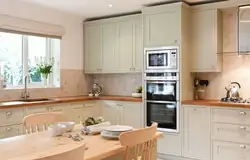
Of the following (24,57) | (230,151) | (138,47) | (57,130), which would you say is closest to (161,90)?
(138,47)

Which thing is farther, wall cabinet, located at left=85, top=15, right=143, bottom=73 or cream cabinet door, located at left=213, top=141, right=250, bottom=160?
wall cabinet, located at left=85, top=15, right=143, bottom=73

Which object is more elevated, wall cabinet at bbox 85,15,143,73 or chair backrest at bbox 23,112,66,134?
wall cabinet at bbox 85,15,143,73

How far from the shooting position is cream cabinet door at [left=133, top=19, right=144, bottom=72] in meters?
4.67

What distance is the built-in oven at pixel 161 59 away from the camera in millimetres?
4082

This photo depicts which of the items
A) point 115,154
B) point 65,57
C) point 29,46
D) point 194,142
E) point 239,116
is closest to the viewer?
point 115,154

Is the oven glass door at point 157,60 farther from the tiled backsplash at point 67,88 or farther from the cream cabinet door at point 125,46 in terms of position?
the tiled backsplash at point 67,88

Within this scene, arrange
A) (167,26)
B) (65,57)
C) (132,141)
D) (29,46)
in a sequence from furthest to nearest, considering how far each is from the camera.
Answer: (65,57) < (29,46) < (167,26) < (132,141)

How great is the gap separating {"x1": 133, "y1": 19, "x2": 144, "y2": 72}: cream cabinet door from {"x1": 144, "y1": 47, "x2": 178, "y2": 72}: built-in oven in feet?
1.02

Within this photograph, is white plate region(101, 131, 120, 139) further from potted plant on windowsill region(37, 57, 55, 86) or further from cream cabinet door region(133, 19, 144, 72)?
potted plant on windowsill region(37, 57, 55, 86)

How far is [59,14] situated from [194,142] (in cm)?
314

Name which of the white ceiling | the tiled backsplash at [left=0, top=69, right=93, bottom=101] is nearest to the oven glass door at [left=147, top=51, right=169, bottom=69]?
the white ceiling

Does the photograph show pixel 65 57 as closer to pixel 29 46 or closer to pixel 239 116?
pixel 29 46

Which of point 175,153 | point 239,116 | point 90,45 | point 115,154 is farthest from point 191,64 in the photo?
point 115,154

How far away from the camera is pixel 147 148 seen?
1.81 metres
